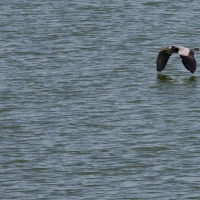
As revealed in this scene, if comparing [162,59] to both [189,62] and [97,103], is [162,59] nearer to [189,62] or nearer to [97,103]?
[189,62]

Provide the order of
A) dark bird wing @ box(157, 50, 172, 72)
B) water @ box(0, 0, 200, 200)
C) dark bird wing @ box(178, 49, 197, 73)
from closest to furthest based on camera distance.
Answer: water @ box(0, 0, 200, 200) → dark bird wing @ box(178, 49, 197, 73) → dark bird wing @ box(157, 50, 172, 72)

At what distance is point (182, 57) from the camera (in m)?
31.5

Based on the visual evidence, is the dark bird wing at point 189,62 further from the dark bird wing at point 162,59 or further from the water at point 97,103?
the dark bird wing at point 162,59

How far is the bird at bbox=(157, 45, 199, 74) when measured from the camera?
3148cm

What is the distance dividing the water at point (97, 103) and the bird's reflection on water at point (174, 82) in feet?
0.11

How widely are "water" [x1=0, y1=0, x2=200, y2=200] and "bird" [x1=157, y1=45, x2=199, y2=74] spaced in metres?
0.43

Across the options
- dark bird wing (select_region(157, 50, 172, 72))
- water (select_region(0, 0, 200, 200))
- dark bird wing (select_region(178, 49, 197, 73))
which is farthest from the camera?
dark bird wing (select_region(157, 50, 172, 72))

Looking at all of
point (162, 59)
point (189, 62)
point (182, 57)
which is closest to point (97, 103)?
point (182, 57)

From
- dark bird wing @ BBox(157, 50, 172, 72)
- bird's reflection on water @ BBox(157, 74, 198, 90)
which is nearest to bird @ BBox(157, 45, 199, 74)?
dark bird wing @ BBox(157, 50, 172, 72)

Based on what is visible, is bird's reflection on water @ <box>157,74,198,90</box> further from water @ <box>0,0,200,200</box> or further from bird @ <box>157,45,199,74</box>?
bird @ <box>157,45,199,74</box>

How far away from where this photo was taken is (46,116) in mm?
27719

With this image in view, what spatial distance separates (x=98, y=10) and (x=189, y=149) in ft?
68.9

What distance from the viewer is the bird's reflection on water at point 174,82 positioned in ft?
103

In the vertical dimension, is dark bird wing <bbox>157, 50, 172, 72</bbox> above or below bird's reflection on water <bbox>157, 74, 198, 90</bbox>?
above
